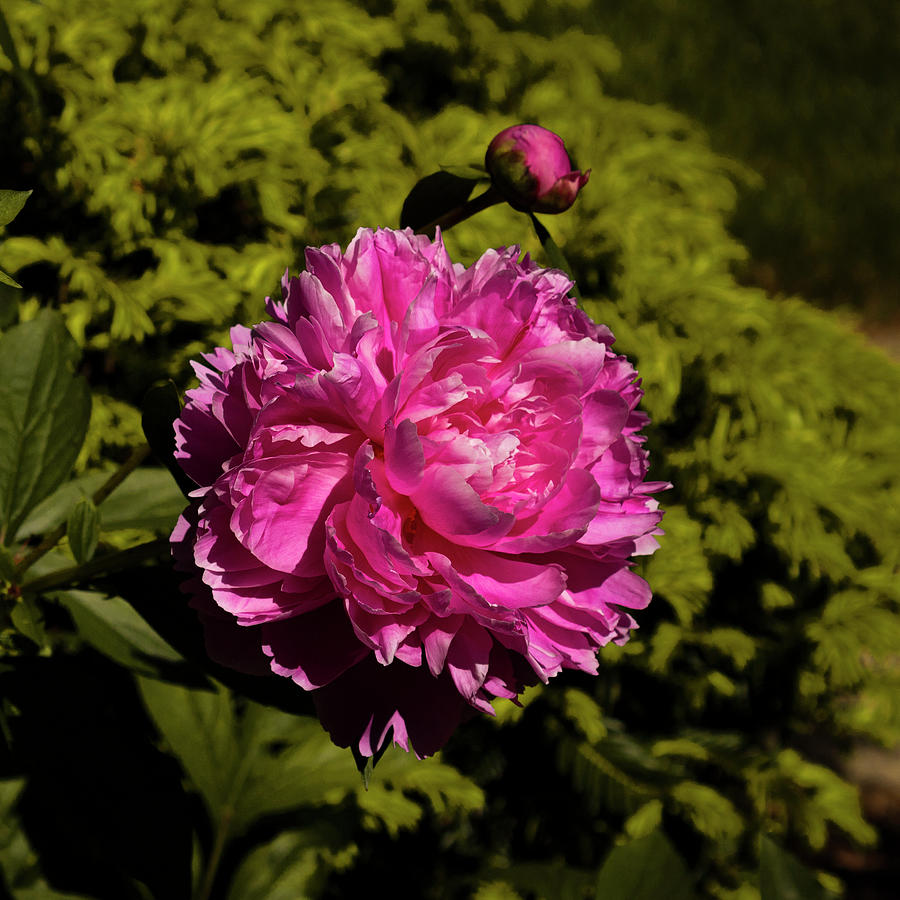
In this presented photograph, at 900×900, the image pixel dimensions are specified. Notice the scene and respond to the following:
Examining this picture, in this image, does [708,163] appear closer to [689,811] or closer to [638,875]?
[689,811]

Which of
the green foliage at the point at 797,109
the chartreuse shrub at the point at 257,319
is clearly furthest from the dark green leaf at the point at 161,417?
the green foliage at the point at 797,109

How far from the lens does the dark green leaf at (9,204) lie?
54 centimetres

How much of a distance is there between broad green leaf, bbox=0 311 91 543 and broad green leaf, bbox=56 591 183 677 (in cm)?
9

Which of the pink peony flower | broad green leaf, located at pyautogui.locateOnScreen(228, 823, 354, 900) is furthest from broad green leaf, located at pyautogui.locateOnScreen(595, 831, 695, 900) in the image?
broad green leaf, located at pyautogui.locateOnScreen(228, 823, 354, 900)

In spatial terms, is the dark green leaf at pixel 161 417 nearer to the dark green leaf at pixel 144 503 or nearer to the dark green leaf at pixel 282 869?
the dark green leaf at pixel 144 503

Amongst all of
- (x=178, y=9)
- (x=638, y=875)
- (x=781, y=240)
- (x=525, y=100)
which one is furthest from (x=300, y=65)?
A: (x=781, y=240)

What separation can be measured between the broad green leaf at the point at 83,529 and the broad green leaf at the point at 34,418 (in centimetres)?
17

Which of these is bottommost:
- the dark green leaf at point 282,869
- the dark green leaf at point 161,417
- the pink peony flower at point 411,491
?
the dark green leaf at point 282,869

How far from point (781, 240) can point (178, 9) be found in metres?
2.78

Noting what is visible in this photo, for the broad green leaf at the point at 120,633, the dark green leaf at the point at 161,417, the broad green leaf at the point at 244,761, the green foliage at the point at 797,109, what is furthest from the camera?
the green foliage at the point at 797,109

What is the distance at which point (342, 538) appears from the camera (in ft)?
1.94

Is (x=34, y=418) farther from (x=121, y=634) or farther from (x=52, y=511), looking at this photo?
(x=121, y=634)

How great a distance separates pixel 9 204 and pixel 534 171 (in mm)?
365

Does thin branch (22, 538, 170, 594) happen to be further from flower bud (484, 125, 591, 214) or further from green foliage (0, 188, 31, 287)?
flower bud (484, 125, 591, 214)
